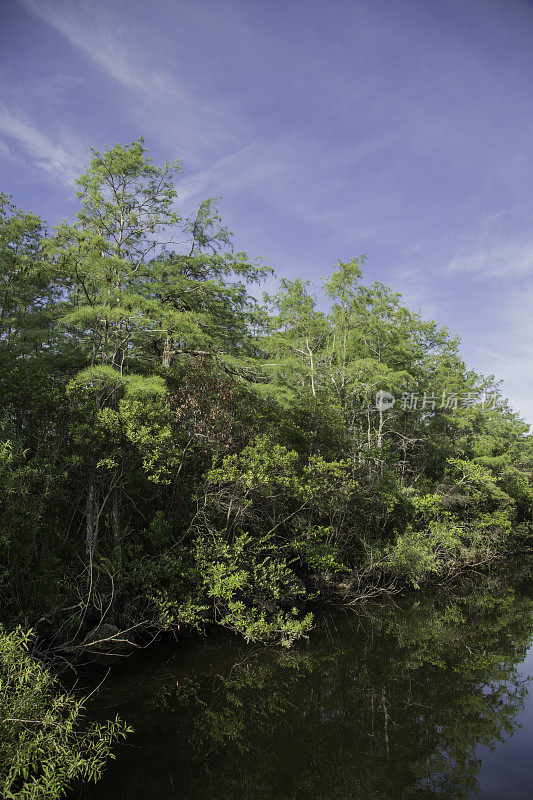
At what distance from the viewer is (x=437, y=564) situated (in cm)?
1445

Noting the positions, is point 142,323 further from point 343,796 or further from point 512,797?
point 512,797

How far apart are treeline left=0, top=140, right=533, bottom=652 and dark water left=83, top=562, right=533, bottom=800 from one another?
3.07 ft

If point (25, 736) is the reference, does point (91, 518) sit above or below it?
above

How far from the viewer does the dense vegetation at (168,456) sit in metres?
8.52

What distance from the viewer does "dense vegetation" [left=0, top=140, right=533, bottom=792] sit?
8.52 meters

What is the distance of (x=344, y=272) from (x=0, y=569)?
52.4 feet

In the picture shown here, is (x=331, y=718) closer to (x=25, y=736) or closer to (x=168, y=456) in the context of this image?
(x=25, y=736)

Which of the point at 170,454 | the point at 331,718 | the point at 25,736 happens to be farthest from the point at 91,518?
the point at 331,718

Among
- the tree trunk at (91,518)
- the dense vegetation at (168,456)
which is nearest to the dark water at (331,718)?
the dense vegetation at (168,456)

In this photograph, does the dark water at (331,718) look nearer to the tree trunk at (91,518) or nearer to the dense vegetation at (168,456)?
the dense vegetation at (168,456)

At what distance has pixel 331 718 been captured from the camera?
22.6 ft

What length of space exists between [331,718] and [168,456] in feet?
18.5

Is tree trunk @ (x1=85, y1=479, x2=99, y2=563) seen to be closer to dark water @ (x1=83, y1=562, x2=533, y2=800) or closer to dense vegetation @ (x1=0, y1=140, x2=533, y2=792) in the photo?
dense vegetation @ (x1=0, y1=140, x2=533, y2=792)

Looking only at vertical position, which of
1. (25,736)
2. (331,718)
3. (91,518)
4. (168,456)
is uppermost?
(168,456)
